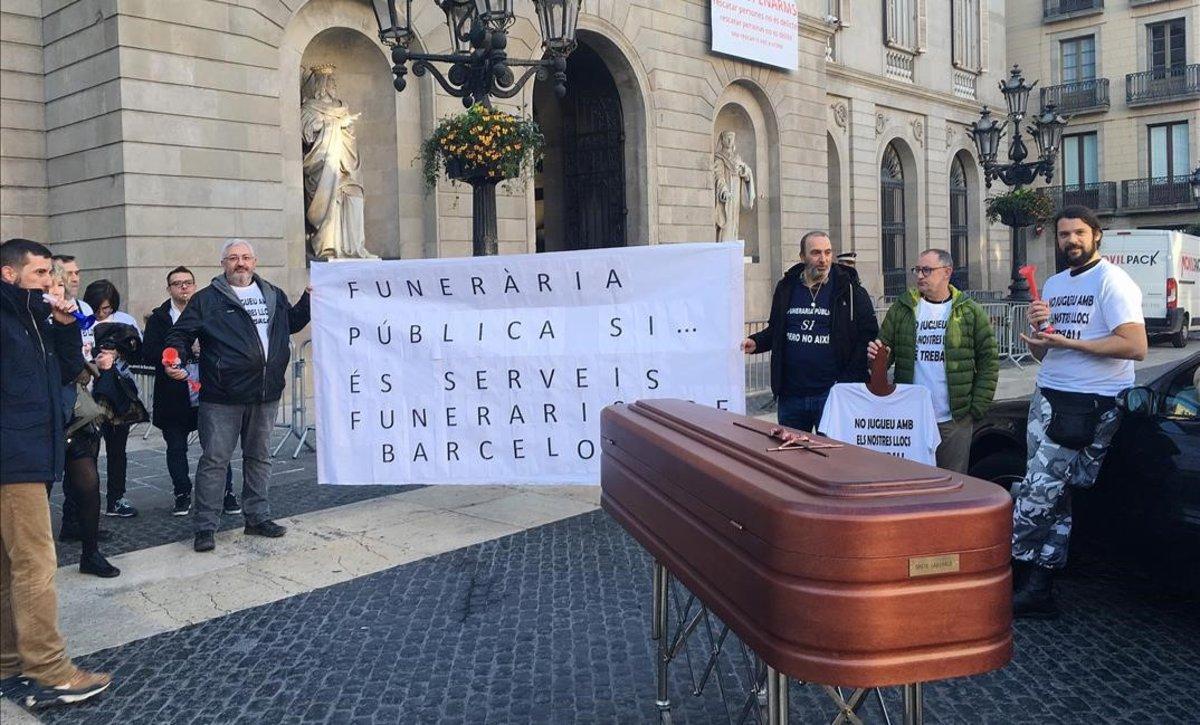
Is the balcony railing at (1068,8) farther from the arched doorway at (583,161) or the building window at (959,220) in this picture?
the arched doorway at (583,161)

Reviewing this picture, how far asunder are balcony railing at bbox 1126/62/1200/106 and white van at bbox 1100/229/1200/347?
20.6m

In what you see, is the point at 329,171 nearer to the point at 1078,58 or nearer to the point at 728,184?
the point at 728,184

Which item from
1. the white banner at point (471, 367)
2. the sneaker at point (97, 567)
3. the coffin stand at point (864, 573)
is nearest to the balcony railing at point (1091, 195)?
the white banner at point (471, 367)

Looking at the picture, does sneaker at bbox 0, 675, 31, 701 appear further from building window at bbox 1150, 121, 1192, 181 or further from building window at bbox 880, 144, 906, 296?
building window at bbox 1150, 121, 1192, 181

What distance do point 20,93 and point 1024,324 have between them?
19.3 metres

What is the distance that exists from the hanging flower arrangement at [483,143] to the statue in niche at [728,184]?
12300mm

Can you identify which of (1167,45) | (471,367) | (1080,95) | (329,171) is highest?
(1167,45)

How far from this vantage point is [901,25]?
3139 cm

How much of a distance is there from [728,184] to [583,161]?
11.3 feet

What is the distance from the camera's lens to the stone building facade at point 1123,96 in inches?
1658

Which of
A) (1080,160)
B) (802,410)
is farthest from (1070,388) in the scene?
(1080,160)

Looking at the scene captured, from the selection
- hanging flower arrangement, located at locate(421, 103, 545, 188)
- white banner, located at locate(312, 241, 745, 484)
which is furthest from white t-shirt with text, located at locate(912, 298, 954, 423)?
hanging flower arrangement, located at locate(421, 103, 545, 188)

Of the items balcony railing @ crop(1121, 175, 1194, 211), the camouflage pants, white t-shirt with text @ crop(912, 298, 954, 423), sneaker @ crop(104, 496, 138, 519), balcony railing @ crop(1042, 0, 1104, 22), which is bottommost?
sneaker @ crop(104, 496, 138, 519)

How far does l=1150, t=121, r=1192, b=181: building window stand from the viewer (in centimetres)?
4250
